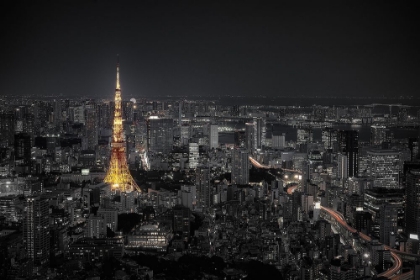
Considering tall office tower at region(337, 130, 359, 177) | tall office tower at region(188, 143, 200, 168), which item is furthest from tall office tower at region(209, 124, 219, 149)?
tall office tower at region(337, 130, 359, 177)

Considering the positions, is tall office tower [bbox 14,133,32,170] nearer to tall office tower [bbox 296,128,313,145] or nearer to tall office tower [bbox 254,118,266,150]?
tall office tower [bbox 254,118,266,150]

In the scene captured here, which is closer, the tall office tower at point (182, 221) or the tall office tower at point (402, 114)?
the tall office tower at point (182, 221)

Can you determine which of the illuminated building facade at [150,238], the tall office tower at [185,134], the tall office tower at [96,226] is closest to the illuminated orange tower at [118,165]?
the tall office tower at [96,226]

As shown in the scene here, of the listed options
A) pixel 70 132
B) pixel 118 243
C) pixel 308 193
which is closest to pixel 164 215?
pixel 118 243

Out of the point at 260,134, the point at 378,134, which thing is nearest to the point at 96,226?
the point at 378,134

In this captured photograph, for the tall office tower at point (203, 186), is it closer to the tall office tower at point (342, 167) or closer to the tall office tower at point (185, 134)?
the tall office tower at point (342, 167)

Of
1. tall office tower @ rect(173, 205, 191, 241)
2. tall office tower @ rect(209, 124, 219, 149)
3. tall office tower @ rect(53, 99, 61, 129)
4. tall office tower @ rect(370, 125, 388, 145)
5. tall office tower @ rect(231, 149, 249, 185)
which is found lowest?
tall office tower @ rect(173, 205, 191, 241)

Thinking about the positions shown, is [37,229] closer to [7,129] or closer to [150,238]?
[150,238]
